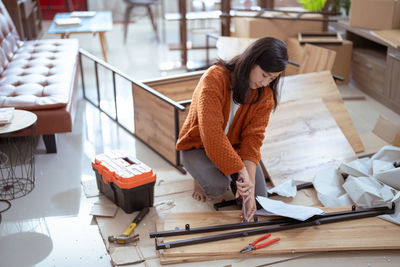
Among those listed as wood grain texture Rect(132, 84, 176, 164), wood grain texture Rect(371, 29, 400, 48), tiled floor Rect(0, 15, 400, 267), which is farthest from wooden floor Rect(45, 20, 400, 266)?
wood grain texture Rect(371, 29, 400, 48)

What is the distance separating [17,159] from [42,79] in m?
0.65

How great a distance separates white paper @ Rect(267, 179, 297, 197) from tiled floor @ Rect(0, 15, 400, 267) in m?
0.55

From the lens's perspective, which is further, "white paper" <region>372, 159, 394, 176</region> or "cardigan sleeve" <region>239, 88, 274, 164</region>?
"white paper" <region>372, 159, 394, 176</region>

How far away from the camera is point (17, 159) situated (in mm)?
3150

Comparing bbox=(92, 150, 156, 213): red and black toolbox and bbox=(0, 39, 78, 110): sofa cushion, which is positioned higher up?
bbox=(0, 39, 78, 110): sofa cushion

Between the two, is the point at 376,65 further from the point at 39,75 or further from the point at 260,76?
the point at 39,75

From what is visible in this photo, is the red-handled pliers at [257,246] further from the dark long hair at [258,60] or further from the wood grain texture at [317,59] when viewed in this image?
the wood grain texture at [317,59]

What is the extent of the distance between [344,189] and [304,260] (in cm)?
68

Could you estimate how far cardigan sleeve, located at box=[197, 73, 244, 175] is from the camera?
2264 mm

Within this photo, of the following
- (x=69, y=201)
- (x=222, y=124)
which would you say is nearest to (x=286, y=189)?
(x=222, y=124)

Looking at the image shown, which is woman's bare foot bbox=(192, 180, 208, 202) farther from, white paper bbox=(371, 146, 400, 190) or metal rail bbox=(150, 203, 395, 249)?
white paper bbox=(371, 146, 400, 190)

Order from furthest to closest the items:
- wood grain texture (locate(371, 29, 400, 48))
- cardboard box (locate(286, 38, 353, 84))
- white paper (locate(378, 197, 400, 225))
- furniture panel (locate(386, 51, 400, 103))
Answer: cardboard box (locate(286, 38, 353, 84)) → furniture panel (locate(386, 51, 400, 103)) → wood grain texture (locate(371, 29, 400, 48)) → white paper (locate(378, 197, 400, 225))

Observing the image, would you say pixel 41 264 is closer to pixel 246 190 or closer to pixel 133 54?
pixel 246 190

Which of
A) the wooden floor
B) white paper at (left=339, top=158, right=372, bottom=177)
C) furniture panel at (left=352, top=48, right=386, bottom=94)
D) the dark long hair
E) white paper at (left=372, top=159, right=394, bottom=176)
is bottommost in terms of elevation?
the wooden floor
